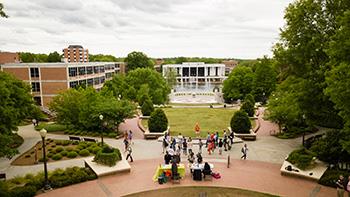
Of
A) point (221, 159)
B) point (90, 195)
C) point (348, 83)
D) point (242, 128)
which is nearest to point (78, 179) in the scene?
point (90, 195)

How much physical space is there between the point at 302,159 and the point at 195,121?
883 inches

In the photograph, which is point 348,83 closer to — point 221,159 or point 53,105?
point 221,159

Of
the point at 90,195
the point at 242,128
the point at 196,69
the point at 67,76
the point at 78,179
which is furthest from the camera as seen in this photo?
the point at 196,69

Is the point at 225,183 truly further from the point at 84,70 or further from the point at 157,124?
the point at 84,70

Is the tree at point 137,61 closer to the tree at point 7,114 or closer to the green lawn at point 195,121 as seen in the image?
the green lawn at point 195,121

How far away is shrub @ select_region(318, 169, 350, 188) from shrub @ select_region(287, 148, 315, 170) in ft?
4.41

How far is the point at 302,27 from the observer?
2198 centimetres

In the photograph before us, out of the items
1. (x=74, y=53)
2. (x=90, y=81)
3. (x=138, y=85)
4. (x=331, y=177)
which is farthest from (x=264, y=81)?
(x=74, y=53)

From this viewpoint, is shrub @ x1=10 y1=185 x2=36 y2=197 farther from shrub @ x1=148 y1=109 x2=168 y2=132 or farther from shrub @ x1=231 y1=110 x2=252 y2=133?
shrub @ x1=231 y1=110 x2=252 y2=133

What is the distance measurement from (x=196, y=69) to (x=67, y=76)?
12730 centimetres

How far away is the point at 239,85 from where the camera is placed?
63000 mm

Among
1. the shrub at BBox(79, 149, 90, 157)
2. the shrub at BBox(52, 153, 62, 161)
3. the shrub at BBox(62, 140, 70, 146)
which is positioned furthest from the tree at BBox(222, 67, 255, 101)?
the shrub at BBox(52, 153, 62, 161)

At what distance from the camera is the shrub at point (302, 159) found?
19484 millimetres

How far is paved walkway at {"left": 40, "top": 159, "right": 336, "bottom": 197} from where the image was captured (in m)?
16.9
